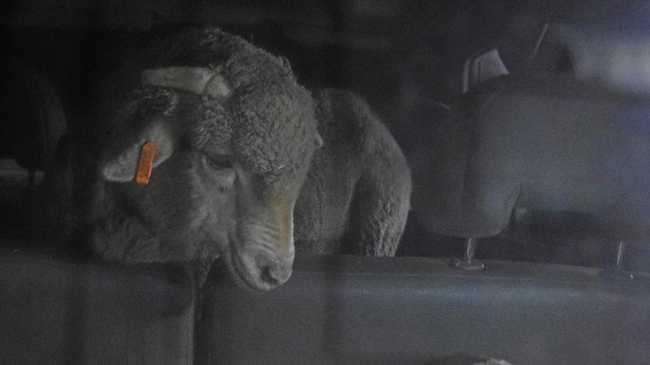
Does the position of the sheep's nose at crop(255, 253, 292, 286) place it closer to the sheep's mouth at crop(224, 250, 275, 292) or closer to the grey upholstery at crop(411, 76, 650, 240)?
the sheep's mouth at crop(224, 250, 275, 292)

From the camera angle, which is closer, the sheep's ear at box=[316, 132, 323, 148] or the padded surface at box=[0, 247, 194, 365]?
the padded surface at box=[0, 247, 194, 365]

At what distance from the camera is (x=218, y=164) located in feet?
4.02

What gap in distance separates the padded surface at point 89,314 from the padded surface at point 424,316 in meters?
0.06

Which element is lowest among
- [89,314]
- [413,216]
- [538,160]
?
[89,314]

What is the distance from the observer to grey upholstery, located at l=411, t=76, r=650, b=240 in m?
1.34

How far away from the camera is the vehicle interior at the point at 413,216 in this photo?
123 centimetres

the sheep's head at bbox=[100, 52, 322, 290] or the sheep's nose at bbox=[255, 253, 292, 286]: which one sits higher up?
the sheep's head at bbox=[100, 52, 322, 290]

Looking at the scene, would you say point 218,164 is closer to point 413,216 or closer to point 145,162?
point 145,162

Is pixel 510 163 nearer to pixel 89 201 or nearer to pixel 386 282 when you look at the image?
pixel 386 282

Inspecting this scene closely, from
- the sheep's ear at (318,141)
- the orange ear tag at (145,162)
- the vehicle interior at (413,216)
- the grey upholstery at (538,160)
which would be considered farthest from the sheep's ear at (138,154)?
the grey upholstery at (538,160)

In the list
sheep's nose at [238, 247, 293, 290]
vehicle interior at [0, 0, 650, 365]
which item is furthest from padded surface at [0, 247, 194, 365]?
sheep's nose at [238, 247, 293, 290]

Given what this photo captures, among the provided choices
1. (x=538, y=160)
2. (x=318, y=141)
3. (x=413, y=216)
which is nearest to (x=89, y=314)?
(x=318, y=141)

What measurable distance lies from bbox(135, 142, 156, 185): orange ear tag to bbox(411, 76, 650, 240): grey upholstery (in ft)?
1.60

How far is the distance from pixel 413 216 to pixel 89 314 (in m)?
0.57
